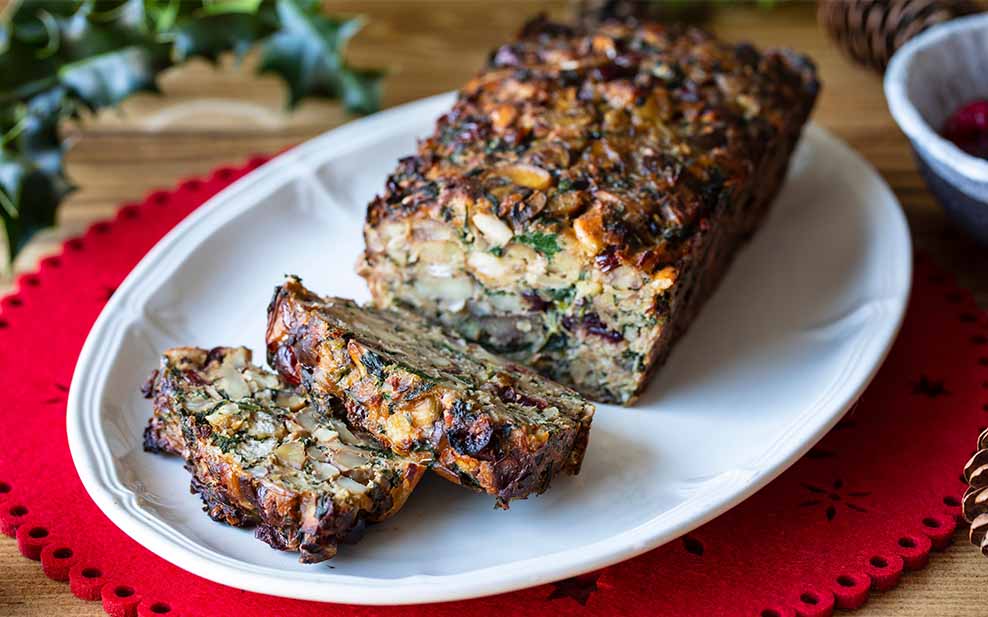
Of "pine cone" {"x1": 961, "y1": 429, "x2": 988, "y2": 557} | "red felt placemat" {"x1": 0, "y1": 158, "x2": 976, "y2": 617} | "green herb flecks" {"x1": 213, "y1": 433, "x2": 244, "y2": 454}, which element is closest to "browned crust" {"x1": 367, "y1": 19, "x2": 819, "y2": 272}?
"red felt placemat" {"x1": 0, "y1": 158, "x2": 976, "y2": 617}

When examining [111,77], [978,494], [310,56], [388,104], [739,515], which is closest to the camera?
[978,494]

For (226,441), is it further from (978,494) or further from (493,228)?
(978,494)

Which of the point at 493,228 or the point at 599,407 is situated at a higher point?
the point at 493,228

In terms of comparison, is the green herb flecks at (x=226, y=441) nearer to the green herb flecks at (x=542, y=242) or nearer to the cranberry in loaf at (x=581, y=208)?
the cranberry in loaf at (x=581, y=208)

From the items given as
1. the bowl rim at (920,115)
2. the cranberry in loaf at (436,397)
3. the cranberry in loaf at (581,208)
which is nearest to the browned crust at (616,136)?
the cranberry in loaf at (581,208)

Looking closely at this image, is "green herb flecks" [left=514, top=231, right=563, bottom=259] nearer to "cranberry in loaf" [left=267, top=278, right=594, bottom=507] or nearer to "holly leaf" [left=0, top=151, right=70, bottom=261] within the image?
"cranberry in loaf" [left=267, top=278, right=594, bottom=507]

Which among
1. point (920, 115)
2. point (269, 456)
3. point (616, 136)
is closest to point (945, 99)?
point (920, 115)
